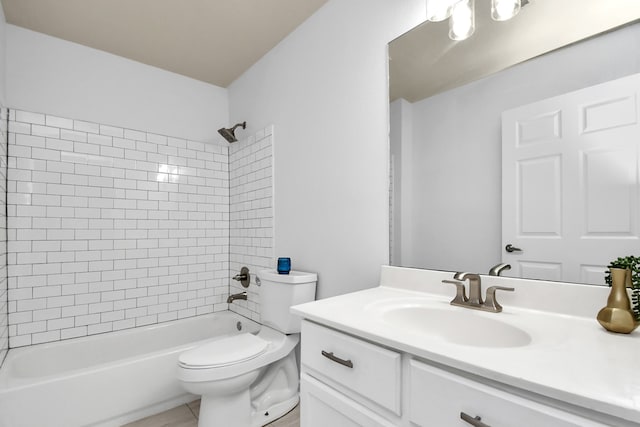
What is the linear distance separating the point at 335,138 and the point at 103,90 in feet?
6.05

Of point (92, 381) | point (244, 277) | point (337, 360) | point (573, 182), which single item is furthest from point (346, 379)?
point (244, 277)

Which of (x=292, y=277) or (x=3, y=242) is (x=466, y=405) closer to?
(x=292, y=277)

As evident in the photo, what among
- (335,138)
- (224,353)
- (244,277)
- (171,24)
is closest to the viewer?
(224,353)

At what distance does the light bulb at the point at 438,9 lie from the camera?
4.35 feet

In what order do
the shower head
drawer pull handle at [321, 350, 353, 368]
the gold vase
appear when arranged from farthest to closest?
the shower head < drawer pull handle at [321, 350, 353, 368] < the gold vase

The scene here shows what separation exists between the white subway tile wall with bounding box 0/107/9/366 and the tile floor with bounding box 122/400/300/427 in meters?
0.88

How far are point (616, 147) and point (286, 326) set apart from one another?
1695 mm

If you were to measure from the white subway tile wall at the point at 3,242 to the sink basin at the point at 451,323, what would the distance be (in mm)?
2143

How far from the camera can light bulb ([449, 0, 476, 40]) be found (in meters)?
1.28

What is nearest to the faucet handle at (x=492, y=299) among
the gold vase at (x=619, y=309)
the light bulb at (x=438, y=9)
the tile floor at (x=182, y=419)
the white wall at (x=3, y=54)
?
the gold vase at (x=619, y=309)

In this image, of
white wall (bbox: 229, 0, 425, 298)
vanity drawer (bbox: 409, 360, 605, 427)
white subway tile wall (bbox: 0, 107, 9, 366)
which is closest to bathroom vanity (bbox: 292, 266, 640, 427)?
vanity drawer (bbox: 409, 360, 605, 427)

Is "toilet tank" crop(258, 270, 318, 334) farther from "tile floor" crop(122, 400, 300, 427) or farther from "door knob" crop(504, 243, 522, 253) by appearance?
"door knob" crop(504, 243, 522, 253)

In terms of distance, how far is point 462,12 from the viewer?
1298mm

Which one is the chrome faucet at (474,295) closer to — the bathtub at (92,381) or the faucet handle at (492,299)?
the faucet handle at (492,299)
